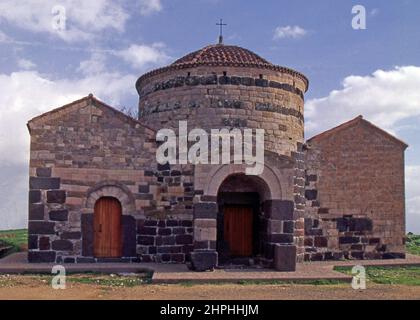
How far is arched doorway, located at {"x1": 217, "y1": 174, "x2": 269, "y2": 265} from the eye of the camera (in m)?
18.8

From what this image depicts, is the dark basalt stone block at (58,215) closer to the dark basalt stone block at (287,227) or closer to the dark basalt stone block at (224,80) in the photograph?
the dark basalt stone block at (224,80)

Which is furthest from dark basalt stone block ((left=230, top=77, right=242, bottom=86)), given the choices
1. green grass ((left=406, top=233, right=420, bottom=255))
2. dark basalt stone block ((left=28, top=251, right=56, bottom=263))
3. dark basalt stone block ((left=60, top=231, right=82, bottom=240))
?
green grass ((left=406, top=233, right=420, bottom=255))

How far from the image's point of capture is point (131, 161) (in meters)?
18.6

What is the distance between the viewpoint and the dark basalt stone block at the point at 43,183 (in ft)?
58.5

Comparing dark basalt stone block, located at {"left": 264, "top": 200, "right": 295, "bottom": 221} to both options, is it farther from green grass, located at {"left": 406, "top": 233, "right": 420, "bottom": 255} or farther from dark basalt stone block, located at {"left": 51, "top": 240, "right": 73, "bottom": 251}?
green grass, located at {"left": 406, "top": 233, "right": 420, "bottom": 255}

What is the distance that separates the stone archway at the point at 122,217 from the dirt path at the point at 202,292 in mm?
3095

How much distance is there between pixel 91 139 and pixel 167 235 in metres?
3.78

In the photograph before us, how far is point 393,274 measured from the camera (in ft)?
56.9

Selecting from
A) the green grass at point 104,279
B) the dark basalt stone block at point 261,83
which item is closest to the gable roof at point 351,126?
the dark basalt stone block at point 261,83

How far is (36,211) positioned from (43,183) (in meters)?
0.86

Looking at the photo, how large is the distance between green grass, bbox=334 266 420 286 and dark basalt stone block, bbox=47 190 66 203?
28.2 feet

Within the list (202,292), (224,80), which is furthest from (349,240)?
(202,292)

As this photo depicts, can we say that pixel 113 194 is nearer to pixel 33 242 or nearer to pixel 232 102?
pixel 33 242
